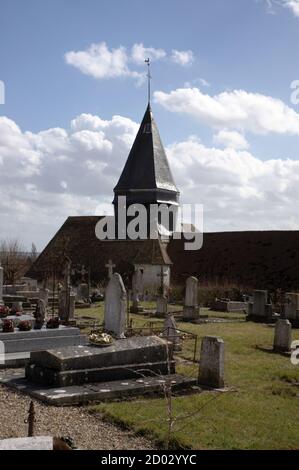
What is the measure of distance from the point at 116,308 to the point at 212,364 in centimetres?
502

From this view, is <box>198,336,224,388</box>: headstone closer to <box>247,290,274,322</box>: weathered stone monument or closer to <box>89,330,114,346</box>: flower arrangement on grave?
<box>89,330,114,346</box>: flower arrangement on grave

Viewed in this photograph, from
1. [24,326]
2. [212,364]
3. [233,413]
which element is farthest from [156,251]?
[233,413]

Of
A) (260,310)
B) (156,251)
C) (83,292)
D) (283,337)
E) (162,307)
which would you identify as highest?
(156,251)

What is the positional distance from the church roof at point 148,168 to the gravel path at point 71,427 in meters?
35.4

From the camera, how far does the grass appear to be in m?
7.31

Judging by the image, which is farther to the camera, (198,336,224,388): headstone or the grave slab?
(198,336,224,388): headstone

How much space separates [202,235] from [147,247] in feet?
19.5

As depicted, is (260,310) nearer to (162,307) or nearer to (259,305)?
(259,305)

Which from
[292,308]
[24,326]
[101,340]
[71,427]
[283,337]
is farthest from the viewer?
[292,308]

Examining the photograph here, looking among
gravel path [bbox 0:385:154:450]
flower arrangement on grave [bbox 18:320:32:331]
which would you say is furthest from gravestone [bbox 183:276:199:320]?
gravel path [bbox 0:385:154:450]

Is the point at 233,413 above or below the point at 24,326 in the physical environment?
below

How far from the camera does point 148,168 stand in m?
44.8

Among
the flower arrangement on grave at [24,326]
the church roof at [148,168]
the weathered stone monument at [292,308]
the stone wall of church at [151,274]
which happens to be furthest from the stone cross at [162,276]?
the flower arrangement on grave at [24,326]

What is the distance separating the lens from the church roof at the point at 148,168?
4391cm
